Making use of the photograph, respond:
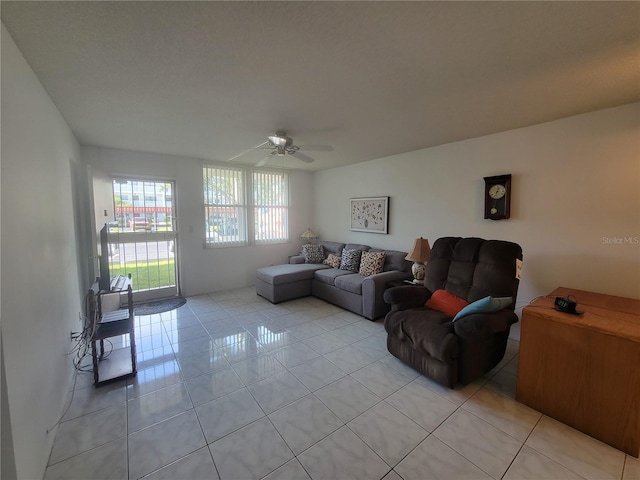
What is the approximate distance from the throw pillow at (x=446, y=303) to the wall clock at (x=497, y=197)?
3.86 feet

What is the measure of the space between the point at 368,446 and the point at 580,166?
10.4 feet

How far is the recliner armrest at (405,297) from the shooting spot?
2.70 metres

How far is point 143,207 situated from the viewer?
14.1ft

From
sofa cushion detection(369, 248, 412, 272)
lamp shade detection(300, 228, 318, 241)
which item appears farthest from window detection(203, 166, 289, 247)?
sofa cushion detection(369, 248, 412, 272)

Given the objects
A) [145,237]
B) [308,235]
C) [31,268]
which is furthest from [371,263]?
[145,237]

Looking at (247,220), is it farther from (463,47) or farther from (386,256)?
(463,47)

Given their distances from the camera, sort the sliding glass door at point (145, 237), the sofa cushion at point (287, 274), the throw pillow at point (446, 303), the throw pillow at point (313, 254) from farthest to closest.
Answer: the throw pillow at point (313, 254) → the sofa cushion at point (287, 274) → the sliding glass door at point (145, 237) → the throw pillow at point (446, 303)

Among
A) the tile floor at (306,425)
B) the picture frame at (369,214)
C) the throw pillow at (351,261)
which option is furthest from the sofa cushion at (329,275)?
the tile floor at (306,425)

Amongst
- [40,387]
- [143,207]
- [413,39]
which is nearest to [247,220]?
[143,207]

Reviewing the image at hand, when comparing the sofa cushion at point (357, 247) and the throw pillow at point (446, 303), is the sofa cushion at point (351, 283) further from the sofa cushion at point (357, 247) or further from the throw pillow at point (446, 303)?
the throw pillow at point (446, 303)

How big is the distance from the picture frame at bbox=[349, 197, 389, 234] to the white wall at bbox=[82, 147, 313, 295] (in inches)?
60.3

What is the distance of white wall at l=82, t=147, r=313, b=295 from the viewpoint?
401 cm

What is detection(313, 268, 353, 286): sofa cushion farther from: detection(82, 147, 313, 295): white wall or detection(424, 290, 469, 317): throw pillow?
detection(424, 290, 469, 317): throw pillow

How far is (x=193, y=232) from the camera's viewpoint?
4688 millimetres
